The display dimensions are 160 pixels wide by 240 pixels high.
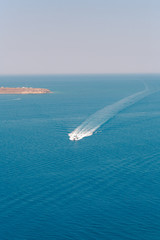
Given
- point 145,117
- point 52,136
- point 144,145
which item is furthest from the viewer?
point 145,117

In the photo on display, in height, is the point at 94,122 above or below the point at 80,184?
above

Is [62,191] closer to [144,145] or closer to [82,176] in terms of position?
[82,176]

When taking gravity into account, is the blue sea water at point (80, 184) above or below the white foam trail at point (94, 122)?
below

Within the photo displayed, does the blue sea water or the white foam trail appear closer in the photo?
the blue sea water

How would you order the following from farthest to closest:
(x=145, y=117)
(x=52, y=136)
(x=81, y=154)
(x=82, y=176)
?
1. (x=145, y=117)
2. (x=52, y=136)
3. (x=81, y=154)
4. (x=82, y=176)

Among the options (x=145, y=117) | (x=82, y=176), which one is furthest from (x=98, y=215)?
(x=145, y=117)

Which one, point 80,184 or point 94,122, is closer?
point 80,184

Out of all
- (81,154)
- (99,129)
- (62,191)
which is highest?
(99,129)

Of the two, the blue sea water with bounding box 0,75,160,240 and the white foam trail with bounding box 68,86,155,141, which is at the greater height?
the white foam trail with bounding box 68,86,155,141

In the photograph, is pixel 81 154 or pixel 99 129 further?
pixel 99 129

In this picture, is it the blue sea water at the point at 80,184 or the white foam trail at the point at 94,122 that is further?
the white foam trail at the point at 94,122

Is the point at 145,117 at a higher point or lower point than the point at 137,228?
higher
